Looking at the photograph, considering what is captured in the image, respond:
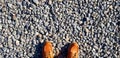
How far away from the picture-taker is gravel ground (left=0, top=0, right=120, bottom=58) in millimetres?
3162

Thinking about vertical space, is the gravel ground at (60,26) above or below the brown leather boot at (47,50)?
above

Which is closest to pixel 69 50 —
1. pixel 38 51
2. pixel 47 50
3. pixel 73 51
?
pixel 73 51

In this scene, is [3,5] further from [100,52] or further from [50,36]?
[100,52]

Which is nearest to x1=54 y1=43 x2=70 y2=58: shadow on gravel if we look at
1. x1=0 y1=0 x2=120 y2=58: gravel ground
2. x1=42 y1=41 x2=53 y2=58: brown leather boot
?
x1=0 y1=0 x2=120 y2=58: gravel ground

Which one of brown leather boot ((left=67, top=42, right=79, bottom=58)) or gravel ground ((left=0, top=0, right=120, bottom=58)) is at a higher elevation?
gravel ground ((left=0, top=0, right=120, bottom=58))

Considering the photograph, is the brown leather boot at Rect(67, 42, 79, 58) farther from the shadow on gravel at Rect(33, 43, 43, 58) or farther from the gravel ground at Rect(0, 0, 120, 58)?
the shadow on gravel at Rect(33, 43, 43, 58)

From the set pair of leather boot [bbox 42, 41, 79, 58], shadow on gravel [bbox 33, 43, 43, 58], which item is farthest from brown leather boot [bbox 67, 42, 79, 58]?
shadow on gravel [bbox 33, 43, 43, 58]

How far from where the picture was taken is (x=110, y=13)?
125 inches

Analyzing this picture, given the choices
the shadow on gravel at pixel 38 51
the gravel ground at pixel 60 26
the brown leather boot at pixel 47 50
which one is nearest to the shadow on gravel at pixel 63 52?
the gravel ground at pixel 60 26

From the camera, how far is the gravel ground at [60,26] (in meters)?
3.16

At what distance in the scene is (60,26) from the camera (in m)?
3.18

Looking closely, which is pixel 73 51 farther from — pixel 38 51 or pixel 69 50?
pixel 38 51

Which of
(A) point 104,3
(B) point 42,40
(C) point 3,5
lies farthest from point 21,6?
(A) point 104,3

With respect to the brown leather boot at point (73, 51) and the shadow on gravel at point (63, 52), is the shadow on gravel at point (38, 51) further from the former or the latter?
the brown leather boot at point (73, 51)
